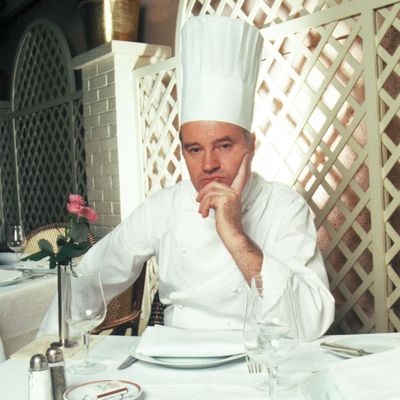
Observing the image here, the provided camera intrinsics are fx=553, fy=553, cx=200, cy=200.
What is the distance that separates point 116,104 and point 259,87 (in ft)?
3.08

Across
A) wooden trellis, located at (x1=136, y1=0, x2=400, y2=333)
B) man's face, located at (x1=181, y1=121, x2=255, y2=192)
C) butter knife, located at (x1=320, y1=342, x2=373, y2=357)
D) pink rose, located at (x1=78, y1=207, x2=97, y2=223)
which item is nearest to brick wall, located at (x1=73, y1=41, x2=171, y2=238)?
wooden trellis, located at (x1=136, y1=0, x2=400, y2=333)

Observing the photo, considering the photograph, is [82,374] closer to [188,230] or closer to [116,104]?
[188,230]

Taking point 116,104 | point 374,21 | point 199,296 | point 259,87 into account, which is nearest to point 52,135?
point 116,104

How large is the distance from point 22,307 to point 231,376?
3.61 feet

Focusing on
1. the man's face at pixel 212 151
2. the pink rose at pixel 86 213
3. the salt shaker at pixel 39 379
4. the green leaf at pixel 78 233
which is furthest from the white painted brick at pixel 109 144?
the salt shaker at pixel 39 379

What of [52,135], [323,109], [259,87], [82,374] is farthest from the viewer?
[52,135]

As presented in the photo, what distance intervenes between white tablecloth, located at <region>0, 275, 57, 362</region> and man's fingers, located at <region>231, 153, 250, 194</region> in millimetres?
805

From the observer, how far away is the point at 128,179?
10.8 feet

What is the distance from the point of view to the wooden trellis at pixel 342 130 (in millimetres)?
2076

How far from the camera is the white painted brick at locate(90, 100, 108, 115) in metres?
3.33

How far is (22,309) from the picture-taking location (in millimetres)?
1775

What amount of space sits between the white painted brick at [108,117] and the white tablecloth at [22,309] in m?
1.54

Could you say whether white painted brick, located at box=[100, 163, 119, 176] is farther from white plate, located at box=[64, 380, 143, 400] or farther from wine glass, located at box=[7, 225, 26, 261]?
white plate, located at box=[64, 380, 143, 400]

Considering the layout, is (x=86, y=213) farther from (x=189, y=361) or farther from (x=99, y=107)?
(x=99, y=107)
